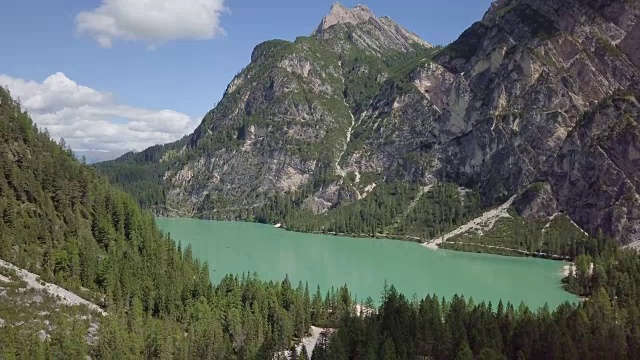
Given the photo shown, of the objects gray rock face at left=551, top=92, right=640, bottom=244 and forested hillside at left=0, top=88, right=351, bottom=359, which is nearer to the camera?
forested hillside at left=0, top=88, right=351, bottom=359

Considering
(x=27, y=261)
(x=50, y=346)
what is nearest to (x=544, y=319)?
(x=50, y=346)

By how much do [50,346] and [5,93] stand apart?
73440 mm

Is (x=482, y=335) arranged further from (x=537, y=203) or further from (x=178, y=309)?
(x=537, y=203)

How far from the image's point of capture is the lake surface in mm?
105875

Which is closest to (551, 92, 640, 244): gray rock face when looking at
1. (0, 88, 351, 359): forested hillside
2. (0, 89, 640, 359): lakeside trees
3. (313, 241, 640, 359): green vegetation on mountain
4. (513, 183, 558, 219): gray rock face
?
(513, 183, 558, 219): gray rock face

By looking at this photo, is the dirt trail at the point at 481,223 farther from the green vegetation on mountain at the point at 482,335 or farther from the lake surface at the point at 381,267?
the green vegetation on mountain at the point at 482,335

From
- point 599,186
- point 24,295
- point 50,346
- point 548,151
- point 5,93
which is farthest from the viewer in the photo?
point 548,151

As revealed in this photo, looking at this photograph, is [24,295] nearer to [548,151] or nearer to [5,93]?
[5,93]

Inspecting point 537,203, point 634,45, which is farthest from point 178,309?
point 634,45

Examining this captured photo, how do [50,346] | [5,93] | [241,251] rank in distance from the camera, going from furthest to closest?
[241,251], [5,93], [50,346]

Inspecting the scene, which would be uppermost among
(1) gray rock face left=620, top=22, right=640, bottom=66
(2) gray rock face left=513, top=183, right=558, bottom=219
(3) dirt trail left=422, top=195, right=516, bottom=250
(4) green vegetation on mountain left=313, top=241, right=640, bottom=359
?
(1) gray rock face left=620, top=22, right=640, bottom=66

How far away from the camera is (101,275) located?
71312mm

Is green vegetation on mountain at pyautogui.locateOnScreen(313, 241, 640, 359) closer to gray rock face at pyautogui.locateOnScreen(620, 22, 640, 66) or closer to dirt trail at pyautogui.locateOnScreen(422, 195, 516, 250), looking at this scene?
dirt trail at pyautogui.locateOnScreen(422, 195, 516, 250)

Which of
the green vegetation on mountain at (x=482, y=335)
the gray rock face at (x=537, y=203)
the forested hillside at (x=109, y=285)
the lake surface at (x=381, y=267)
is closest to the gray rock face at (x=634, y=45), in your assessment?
the gray rock face at (x=537, y=203)
